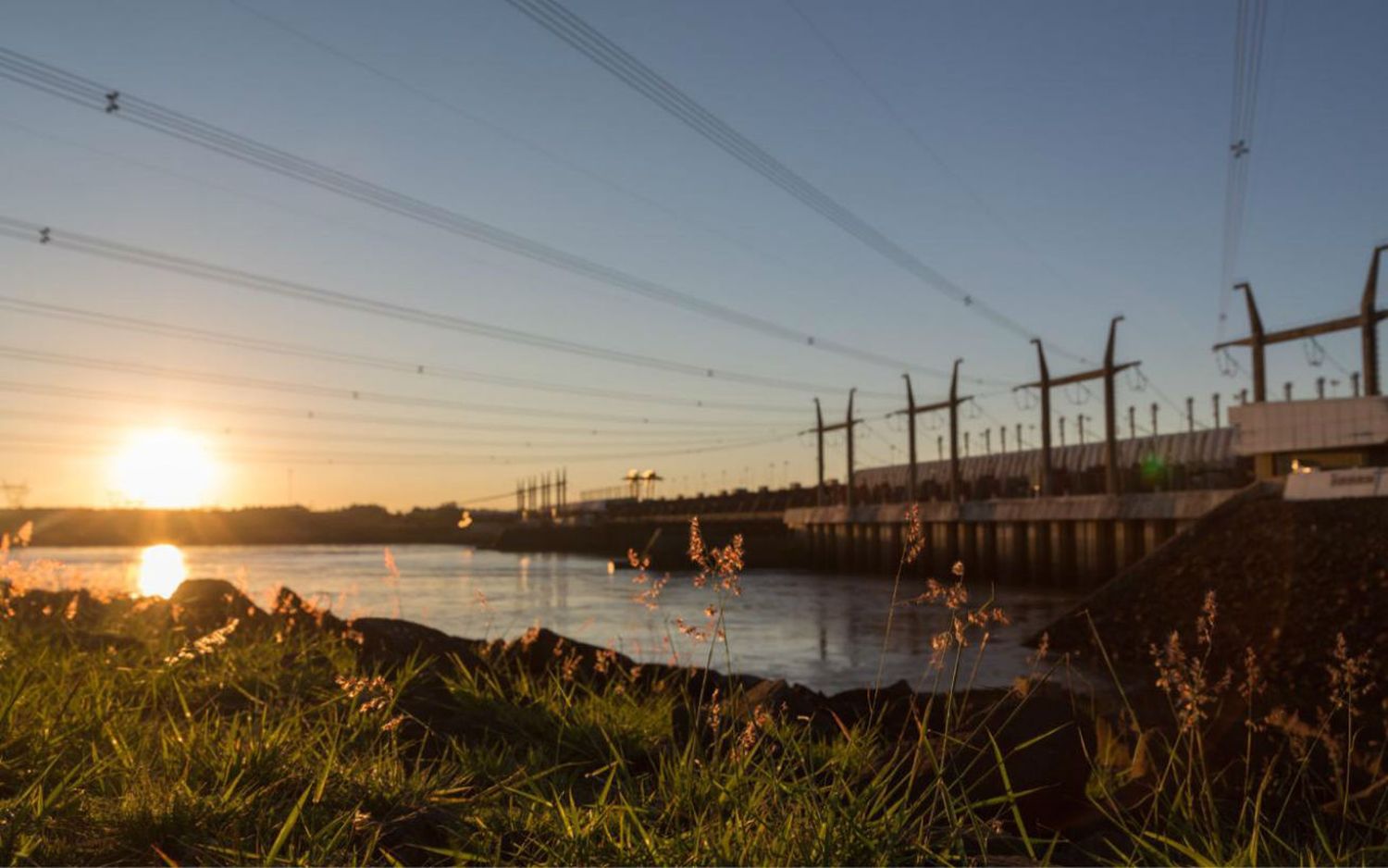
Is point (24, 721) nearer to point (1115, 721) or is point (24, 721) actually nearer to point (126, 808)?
point (126, 808)

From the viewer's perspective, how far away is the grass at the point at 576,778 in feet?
11.9

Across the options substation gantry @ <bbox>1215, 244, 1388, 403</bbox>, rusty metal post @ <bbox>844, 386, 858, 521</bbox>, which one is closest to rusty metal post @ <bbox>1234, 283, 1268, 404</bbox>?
substation gantry @ <bbox>1215, 244, 1388, 403</bbox>

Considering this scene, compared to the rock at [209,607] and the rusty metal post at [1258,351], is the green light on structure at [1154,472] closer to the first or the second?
the rusty metal post at [1258,351]

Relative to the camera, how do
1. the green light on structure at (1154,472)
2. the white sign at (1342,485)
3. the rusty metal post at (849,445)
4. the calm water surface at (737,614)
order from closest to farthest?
1. the calm water surface at (737,614)
2. the white sign at (1342,485)
3. the green light on structure at (1154,472)
4. the rusty metal post at (849,445)

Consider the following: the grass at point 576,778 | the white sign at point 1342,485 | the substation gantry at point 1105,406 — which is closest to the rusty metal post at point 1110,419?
the substation gantry at point 1105,406

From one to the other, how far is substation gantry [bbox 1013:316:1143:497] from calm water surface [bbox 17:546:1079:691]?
213 inches

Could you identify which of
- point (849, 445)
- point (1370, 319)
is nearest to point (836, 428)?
point (849, 445)

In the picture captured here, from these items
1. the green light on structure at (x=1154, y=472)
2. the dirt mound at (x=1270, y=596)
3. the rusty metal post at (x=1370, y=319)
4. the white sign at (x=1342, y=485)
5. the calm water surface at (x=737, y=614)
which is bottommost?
the calm water surface at (x=737, y=614)

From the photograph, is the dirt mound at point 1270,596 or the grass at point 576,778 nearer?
the grass at point 576,778

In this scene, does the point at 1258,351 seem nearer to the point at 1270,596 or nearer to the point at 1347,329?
the point at 1347,329

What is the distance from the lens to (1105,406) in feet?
153

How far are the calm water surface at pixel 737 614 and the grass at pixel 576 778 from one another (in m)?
0.91

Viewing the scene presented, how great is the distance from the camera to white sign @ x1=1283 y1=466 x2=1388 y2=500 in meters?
26.2

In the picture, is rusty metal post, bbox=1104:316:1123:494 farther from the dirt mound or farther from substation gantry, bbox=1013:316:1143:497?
the dirt mound
